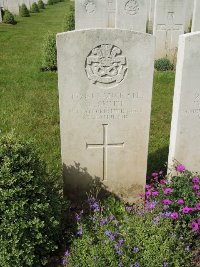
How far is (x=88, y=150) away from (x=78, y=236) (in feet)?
3.17

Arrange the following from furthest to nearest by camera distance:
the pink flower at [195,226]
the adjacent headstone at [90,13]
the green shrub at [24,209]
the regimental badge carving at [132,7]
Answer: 1. the adjacent headstone at [90,13]
2. the regimental badge carving at [132,7]
3. the pink flower at [195,226]
4. the green shrub at [24,209]

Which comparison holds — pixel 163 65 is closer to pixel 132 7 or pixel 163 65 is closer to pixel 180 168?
pixel 132 7

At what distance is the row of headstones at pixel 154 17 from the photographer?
9.46m

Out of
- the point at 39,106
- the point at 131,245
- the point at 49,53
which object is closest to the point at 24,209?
the point at 131,245

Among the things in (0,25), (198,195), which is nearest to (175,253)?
(198,195)

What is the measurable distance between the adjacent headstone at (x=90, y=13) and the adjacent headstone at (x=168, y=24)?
1.68 meters

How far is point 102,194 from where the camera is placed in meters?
4.07

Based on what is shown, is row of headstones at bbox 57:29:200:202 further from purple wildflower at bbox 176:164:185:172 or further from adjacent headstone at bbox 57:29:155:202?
purple wildflower at bbox 176:164:185:172

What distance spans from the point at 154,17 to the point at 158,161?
6.18 metres

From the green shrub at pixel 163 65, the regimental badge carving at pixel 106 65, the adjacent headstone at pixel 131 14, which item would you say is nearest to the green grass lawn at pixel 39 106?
the green shrub at pixel 163 65

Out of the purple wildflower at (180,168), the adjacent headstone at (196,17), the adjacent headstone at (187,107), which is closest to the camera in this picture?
the adjacent headstone at (187,107)

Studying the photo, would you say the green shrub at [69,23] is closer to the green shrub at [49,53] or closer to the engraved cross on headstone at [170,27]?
the green shrub at [49,53]

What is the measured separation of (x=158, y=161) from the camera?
4.79m

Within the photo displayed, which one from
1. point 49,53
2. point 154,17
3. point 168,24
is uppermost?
point 154,17
